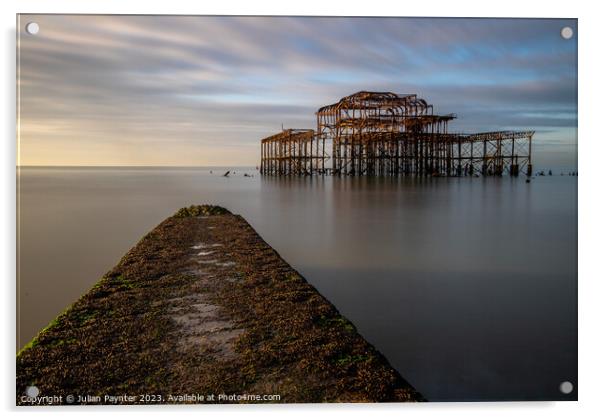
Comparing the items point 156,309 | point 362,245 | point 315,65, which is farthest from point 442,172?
point 156,309

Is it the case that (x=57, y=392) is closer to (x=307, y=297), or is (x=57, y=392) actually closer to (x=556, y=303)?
(x=307, y=297)

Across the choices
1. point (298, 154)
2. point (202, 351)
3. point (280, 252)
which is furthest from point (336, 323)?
point (298, 154)

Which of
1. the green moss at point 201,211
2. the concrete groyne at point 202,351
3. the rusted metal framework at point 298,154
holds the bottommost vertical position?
the concrete groyne at point 202,351

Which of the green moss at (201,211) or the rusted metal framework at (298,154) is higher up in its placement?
the rusted metal framework at (298,154)

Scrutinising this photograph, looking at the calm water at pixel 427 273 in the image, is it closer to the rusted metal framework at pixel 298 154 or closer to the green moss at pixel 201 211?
the green moss at pixel 201 211

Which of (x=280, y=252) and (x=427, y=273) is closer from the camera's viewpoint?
(x=427, y=273)

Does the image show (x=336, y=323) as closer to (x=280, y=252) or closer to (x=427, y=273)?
(x=427, y=273)

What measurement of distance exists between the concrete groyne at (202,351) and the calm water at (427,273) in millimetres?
591

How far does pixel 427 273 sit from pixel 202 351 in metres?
3.92

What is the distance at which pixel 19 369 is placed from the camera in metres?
4.41

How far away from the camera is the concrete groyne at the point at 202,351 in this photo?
3.89 metres

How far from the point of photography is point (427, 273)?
7.18 m

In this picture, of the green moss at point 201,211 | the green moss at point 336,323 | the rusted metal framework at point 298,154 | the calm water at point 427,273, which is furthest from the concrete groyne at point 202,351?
the rusted metal framework at point 298,154

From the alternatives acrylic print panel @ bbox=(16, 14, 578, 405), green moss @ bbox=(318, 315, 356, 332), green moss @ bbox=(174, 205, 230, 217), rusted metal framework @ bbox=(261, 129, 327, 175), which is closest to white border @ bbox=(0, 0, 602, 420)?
acrylic print panel @ bbox=(16, 14, 578, 405)
